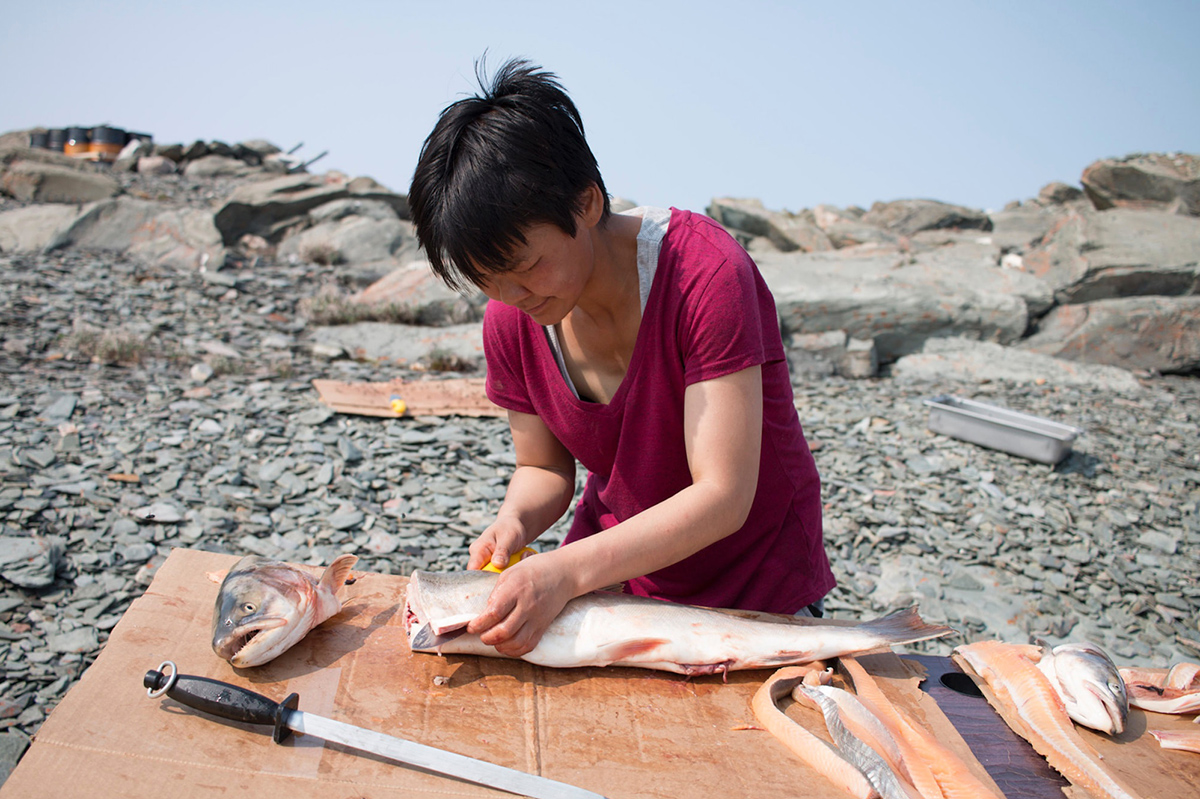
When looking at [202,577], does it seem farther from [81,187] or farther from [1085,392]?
[81,187]

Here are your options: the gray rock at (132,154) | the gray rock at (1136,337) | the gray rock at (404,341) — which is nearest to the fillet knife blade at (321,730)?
the gray rock at (404,341)

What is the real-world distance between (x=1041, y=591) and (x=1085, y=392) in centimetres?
482

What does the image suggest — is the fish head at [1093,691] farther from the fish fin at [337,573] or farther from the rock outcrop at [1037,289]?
the rock outcrop at [1037,289]

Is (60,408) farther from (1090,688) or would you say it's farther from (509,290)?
(1090,688)

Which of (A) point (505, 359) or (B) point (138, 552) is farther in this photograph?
(B) point (138, 552)

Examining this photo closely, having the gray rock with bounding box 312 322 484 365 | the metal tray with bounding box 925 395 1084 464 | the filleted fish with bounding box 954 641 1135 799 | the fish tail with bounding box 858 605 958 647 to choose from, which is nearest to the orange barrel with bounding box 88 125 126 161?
the gray rock with bounding box 312 322 484 365

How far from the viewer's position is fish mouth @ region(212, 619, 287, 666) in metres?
1.83

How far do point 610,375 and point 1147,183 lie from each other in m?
14.5

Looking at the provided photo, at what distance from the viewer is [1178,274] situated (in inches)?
396

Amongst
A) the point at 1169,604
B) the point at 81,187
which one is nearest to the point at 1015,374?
the point at 1169,604

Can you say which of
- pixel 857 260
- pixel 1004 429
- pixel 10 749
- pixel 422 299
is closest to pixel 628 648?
pixel 10 749

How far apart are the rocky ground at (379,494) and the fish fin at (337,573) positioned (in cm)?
174

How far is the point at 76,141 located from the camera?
22.3 meters

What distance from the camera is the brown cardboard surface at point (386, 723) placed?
152cm
